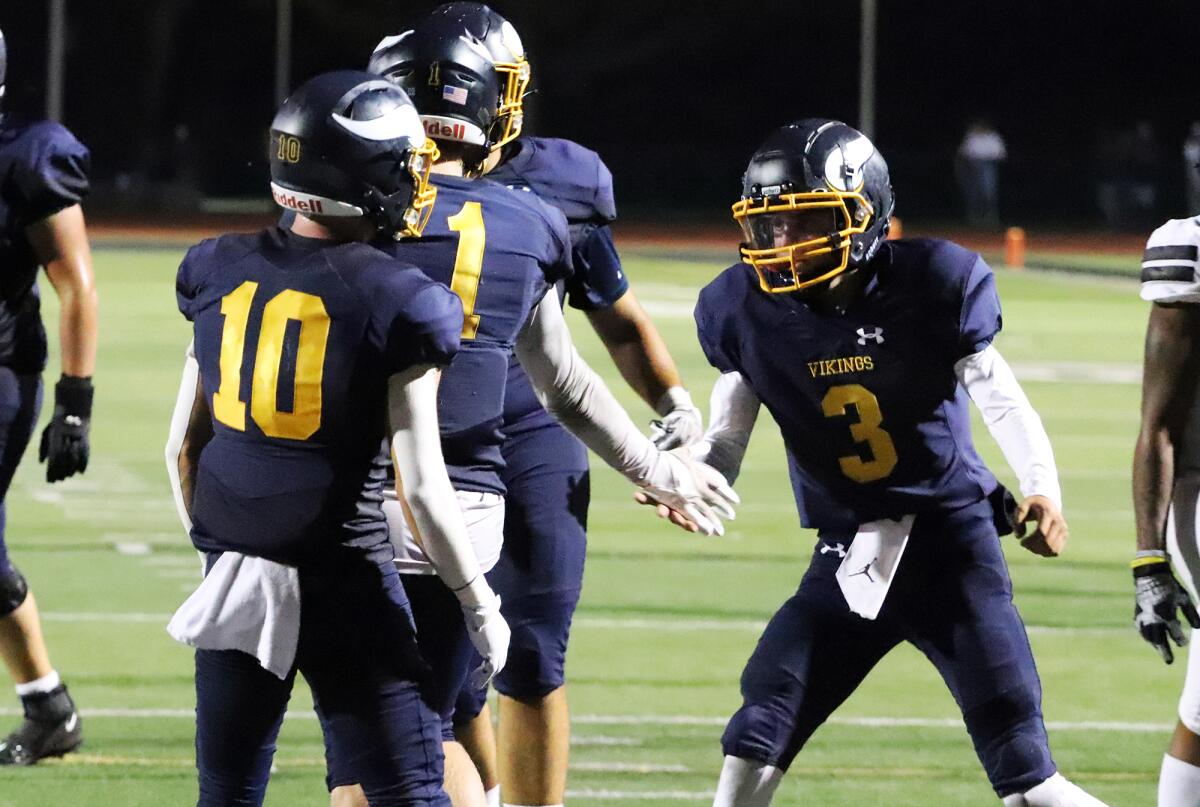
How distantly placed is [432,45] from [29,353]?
165 centimetres

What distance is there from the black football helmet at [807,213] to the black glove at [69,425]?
6.16ft

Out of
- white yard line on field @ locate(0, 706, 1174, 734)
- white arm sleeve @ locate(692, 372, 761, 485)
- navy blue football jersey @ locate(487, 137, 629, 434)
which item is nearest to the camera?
white arm sleeve @ locate(692, 372, 761, 485)

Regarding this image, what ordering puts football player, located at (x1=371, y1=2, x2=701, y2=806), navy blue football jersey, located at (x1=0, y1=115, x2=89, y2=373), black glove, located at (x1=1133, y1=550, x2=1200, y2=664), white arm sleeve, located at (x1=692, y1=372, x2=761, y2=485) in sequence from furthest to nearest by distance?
navy blue football jersey, located at (x1=0, y1=115, x2=89, y2=373)
football player, located at (x1=371, y1=2, x2=701, y2=806)
white arm sleeve, located at (x1=692, y1=372, x2=761, y2=485)
black glove, located at (x1=1133, y1=550, x2=1200, y2=664)

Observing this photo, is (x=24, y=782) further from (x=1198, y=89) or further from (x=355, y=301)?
(x=1198, y=89)

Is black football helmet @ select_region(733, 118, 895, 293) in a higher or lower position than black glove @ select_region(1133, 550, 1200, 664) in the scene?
higher

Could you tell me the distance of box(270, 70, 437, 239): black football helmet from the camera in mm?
3377

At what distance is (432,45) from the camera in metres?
3.96

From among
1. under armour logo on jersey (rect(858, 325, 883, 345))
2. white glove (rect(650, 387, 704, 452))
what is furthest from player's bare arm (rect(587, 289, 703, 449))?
under armour logo on jersey (rect(858, 325, 883, 345))

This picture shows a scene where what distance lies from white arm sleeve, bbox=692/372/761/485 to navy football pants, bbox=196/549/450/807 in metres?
0.94

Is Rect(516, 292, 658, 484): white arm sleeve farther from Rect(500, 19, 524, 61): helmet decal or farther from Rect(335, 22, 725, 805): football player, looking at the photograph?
Rect(500, 19, 524, 61): helmet decal

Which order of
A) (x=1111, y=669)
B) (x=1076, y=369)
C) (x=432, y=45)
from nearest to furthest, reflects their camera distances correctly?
(x=432, y=45)
(x=1111, y=669)
(x=1076, y=369)

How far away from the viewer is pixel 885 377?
395 cm

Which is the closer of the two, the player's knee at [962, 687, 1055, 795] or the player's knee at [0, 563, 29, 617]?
the player's knee at [962, 687, 1055, 795]

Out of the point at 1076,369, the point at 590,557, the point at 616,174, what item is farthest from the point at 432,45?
the point at 616,174
